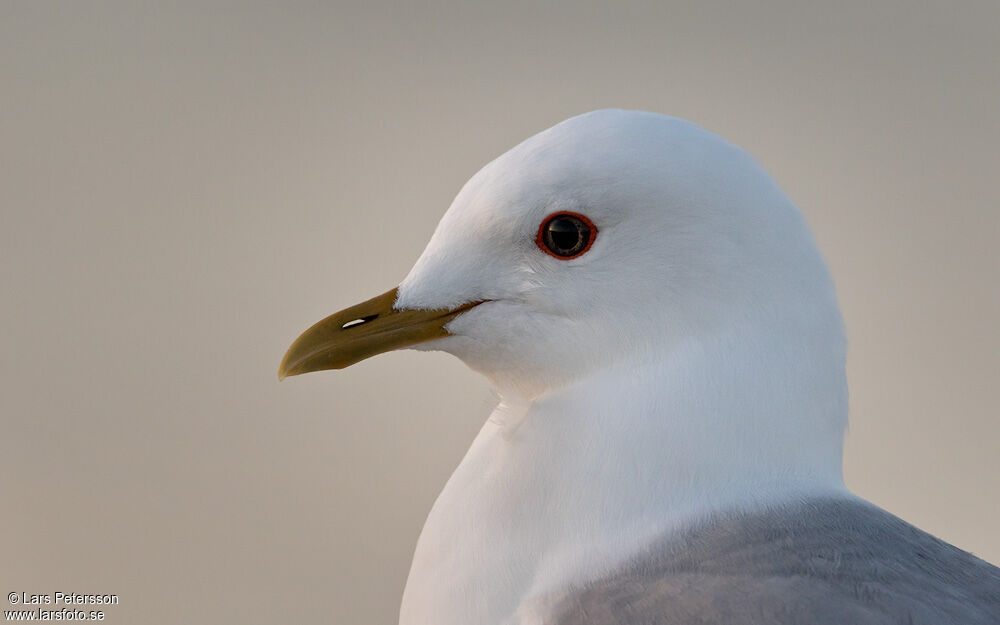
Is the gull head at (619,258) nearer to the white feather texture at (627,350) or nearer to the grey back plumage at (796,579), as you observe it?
the white feather texture at (627,350)

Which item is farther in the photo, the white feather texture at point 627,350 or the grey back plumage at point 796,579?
the white feather texture at point 627,350

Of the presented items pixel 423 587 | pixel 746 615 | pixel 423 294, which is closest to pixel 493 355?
pixel 423 294

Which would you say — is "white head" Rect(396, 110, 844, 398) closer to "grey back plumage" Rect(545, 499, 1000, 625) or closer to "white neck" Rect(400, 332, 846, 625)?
"white neck" Rect(400, 332, 846, 625)

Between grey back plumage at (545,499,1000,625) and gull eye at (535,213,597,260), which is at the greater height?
gull eye at (535,213,597,260)

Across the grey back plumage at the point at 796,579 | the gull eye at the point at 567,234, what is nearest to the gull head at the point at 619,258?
the gull eye at the point at 567,234

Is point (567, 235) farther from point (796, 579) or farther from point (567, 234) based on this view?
point (796, 579)

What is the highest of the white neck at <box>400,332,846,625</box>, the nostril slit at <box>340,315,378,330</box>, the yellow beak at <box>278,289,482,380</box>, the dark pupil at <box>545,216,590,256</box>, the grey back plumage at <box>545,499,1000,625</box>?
the dark pupil at <box>545,216,590,256</box>

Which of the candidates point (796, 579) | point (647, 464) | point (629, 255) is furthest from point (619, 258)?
point (796, 579)

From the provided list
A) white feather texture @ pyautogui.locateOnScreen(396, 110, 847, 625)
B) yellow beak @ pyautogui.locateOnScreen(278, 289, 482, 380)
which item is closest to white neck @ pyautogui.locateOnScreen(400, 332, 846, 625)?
white feather texture @ pyautogui.locateOnScreen(396, 110, 847, 625)
